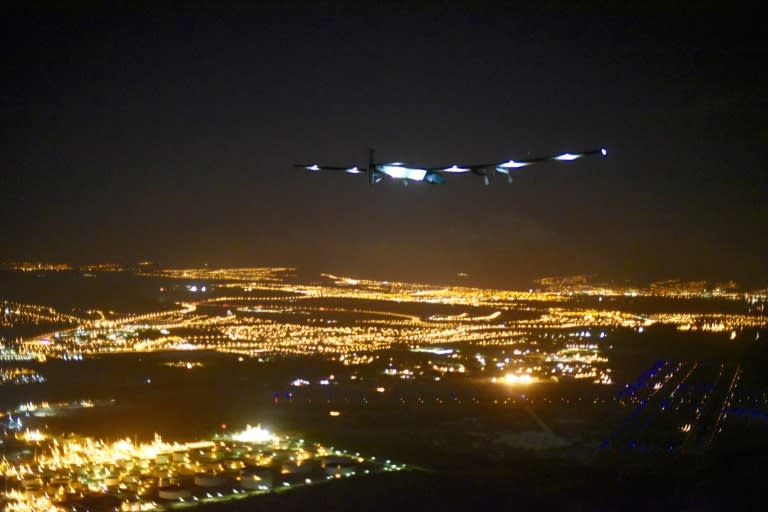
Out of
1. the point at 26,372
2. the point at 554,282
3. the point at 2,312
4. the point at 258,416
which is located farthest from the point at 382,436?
the point at 554,282

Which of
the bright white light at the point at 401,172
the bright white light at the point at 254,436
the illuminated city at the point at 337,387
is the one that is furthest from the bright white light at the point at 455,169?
the bright white light at the point at 254,436

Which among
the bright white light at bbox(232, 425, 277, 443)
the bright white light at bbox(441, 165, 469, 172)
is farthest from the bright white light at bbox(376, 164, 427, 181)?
the bright white light at bbox(232, 425, 277, 443)

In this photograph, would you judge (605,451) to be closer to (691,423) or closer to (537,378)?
(691,423)

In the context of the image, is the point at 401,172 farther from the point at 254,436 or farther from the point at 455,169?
the point at 254,436

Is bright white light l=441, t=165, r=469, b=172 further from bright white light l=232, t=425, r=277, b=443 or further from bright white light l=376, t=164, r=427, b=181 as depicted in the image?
bright white light l=232, t=425, r=277, b=443

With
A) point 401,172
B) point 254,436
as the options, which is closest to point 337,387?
point 254,436
